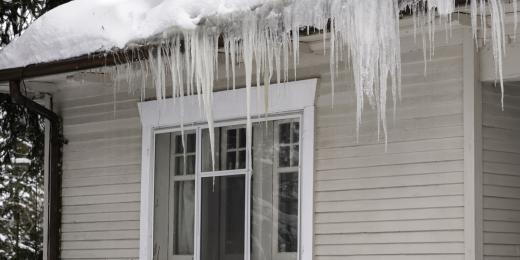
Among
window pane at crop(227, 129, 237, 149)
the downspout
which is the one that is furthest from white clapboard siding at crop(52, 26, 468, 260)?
the downspout

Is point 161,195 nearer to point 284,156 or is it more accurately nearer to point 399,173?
point 284,156

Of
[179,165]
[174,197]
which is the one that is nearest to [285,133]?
[179,165]

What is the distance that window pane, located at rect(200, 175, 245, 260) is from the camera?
9352 mm

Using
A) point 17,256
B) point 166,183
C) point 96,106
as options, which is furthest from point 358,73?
point 17,256

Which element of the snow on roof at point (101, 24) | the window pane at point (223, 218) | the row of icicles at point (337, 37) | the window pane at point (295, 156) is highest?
the snow on roof at point (101, 24)

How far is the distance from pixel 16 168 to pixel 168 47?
9.68m

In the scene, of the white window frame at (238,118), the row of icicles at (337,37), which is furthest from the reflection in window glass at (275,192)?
the row of icicles at (337,37)

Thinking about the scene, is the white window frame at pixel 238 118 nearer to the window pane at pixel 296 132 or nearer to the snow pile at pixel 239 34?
the window pane at pixel 296 132

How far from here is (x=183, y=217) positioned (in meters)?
9.97

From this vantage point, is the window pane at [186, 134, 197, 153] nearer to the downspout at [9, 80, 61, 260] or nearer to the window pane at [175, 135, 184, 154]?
the window pane at [175, 135, 184, 154]

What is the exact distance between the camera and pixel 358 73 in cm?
728

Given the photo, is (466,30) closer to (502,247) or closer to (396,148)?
(396,148)

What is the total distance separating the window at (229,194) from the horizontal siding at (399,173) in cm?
38

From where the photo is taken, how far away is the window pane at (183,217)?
9.88 metres
